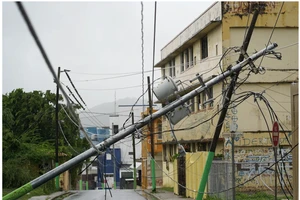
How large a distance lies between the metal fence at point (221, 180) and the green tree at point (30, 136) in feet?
52.9

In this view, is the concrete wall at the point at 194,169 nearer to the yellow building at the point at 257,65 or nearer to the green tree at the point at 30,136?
the yellow building at the point at 257,65

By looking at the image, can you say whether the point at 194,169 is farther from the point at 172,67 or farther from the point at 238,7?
the point at 172,67

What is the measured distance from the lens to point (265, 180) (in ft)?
104

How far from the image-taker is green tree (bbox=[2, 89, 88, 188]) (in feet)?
137

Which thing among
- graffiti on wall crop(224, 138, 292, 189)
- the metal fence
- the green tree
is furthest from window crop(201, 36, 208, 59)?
the green tree

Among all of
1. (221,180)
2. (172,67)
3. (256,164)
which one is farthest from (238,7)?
(172,67)

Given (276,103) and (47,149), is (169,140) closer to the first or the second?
(47,149)

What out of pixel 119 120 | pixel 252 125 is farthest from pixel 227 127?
pixel 119 120

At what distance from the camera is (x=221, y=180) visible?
83.9 ft

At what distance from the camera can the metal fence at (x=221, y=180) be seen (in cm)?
2447

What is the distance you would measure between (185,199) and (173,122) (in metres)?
15.0

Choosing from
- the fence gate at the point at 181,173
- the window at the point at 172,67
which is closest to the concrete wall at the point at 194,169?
the fence gate at the point at 181,173

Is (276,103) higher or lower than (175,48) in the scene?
lower

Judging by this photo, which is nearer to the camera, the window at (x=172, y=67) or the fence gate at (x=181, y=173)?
the fence gate at (x=181, y=173)
